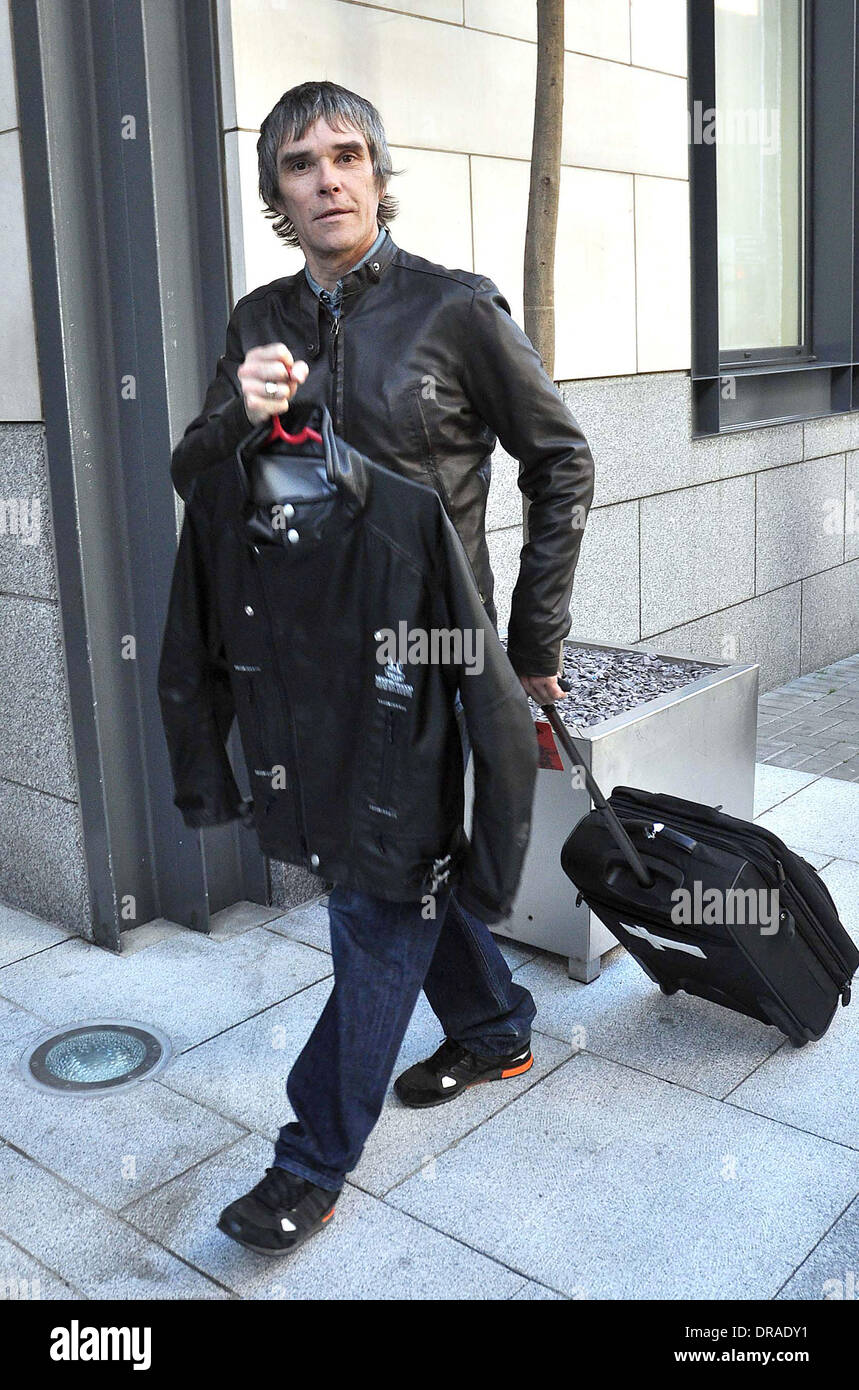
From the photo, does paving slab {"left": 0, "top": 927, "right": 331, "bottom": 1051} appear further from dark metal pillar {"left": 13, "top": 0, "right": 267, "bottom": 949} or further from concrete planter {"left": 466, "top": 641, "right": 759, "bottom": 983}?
concrete planter {"left": 466, "top": 641, "right": 759, "bottom": 983}

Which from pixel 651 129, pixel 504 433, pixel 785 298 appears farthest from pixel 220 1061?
pixel 785 298

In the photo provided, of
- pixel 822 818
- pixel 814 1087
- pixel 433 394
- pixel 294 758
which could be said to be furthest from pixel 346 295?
pixel 822 818

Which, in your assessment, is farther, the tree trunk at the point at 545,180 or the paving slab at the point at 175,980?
the tree trunk at the point at 545,180

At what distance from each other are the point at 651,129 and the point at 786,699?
2.89 metres

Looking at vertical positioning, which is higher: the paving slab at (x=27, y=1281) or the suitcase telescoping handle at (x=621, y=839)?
the suitcase telescoping handle at (x=621, y=839)

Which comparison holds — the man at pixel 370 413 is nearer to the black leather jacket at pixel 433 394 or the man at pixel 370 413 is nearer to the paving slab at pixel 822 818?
the black leather jacket at pixel 433 394

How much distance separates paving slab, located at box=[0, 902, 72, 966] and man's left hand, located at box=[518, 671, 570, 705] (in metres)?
2.06

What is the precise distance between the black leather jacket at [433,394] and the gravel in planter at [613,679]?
1141 millimetres

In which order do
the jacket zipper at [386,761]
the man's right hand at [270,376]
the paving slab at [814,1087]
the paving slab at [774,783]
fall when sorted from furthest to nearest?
the paving slab at [774,783] → the paving slab at [814,1087] → the jacket zipper at [386,761] → the man's right hand at [270,376]

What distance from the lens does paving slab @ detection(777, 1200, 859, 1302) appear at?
2.47 m

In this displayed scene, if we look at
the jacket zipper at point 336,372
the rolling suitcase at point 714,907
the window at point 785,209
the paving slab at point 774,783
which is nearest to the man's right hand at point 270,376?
the jacket zipper at point 336,372

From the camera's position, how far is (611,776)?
3.61 metres

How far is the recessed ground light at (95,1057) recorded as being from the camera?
329 centimetres
